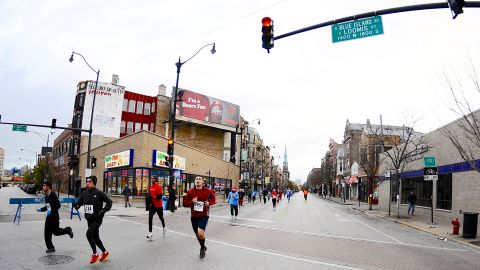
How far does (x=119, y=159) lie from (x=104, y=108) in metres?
19.7

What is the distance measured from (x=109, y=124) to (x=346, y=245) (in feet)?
150

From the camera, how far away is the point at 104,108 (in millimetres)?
52625

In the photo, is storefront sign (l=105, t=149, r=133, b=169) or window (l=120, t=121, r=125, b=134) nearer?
storefront sign (l=105, t=149, r=133, b=169)

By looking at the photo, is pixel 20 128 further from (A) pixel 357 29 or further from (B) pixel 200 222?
(A) pixel 357 29

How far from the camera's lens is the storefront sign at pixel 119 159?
1298 inches

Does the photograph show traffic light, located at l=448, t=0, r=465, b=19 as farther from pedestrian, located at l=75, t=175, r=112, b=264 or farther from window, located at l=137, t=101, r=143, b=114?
window, located at l=137, t=101, r=143, b=114

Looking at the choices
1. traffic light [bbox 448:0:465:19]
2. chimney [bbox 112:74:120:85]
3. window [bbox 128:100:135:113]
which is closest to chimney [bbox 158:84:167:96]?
window [bbox 128:100:135:113]

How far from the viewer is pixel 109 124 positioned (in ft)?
174

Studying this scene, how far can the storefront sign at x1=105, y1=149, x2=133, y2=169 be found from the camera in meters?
33.0

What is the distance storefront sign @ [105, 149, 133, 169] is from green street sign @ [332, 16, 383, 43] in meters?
25.5

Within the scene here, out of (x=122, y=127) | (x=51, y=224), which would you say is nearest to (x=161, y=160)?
(x=122, y=127)

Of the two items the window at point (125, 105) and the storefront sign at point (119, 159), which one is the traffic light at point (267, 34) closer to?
the storefront sign at point (119, 159)

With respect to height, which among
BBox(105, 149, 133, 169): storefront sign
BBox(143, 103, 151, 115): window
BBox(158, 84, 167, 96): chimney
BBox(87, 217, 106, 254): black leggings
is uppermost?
BBox(158, 84, 167, 96): chimney

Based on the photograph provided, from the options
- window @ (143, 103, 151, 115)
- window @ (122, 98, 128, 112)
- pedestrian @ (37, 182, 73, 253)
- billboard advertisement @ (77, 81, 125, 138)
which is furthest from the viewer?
window @ (143, 103, 151, 115)
